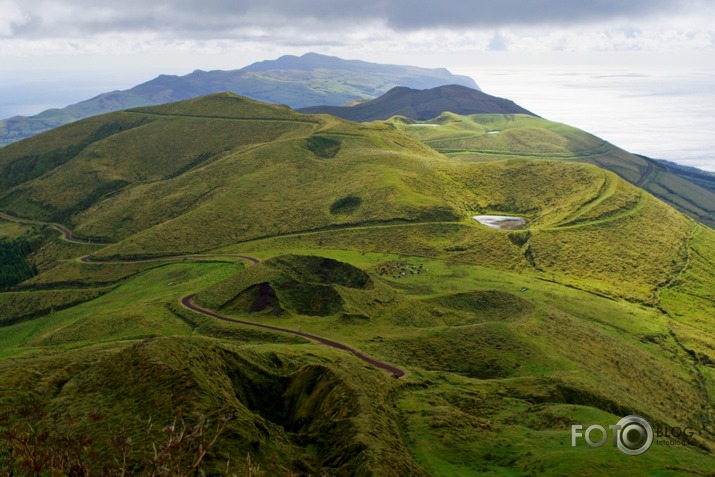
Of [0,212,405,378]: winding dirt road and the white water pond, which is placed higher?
the white water pond

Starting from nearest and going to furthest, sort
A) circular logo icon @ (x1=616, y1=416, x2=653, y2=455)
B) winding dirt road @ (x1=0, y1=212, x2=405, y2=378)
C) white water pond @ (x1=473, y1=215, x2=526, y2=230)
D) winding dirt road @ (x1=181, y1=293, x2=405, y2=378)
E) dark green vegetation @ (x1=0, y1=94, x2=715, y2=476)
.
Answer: dark green vegetation @ (x1=0, y1=94, x2=715, y2=476) → circular logo icon @ (x1=616, y1=416, x2=653, y2=455) → winding dirt road @ (x1=181, y1=293, x2=405, y2=378) → winding dirt road @ (x1=0, y1=212, x2=405, y2=378) → white water pond @ (x1=473, y1=215, x2=526, y2=230)

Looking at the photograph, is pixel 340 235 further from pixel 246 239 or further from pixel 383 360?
pixel 383 360

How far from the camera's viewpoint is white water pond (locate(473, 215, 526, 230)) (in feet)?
533

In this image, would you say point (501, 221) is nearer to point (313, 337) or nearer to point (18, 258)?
point (313, 337)

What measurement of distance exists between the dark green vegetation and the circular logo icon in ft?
3.61

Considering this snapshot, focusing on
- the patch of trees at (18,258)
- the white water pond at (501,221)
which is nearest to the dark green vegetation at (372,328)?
the patch of trees at (18,258)

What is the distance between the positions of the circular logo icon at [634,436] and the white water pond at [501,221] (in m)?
115

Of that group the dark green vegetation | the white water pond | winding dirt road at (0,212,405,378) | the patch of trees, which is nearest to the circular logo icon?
the dark green vegetation

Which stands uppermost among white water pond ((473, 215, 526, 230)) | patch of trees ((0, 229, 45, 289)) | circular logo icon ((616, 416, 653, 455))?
white water pond ((473, 215, 526, 230))

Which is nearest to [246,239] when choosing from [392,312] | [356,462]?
[392,312]

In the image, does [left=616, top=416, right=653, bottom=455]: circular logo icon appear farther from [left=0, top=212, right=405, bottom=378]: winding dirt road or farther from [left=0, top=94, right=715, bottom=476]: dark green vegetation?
[left=0, top=212, right=405, bottom=378]: winding dirt road

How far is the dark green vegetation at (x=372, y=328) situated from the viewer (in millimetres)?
39312

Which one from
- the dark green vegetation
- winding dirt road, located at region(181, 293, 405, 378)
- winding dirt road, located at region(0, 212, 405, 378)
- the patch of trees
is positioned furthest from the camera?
the patch of trees

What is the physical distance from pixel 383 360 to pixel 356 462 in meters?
32.8
